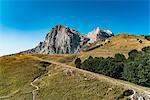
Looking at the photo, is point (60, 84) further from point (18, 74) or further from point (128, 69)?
point (128, 69)

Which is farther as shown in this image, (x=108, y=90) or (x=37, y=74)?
(x=37, y=74)

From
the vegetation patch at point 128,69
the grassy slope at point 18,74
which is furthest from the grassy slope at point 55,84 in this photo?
the vegetation patch at point 128,69

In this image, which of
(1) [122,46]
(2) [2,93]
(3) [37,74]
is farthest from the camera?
(1) [122,46]

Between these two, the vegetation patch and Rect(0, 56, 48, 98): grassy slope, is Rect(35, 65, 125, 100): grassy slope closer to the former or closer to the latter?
Rect(0, 56, 48, 98): grassy slope

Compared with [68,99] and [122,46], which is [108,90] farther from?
[122,46]

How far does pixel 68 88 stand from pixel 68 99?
7.48 m

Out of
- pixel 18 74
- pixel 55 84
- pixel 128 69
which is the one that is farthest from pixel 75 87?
pixel 18 74

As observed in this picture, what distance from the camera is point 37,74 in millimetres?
99625

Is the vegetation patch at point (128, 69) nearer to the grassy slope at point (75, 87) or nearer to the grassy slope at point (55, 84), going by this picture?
the grassy slope at point (55, 84)

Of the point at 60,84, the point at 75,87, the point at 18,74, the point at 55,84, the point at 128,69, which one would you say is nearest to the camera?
the point at 75,87

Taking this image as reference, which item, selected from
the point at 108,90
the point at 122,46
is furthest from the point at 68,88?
the point at 122,46

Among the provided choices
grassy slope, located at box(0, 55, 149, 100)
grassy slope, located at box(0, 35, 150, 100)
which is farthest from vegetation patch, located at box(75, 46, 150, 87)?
grassy slope, located at box(0, 35, 150, 100)

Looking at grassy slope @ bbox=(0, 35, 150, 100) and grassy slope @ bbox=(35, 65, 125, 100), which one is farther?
grassy slope @ bbox=(0, 35, 150, 100)

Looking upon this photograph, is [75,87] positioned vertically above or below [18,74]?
below
